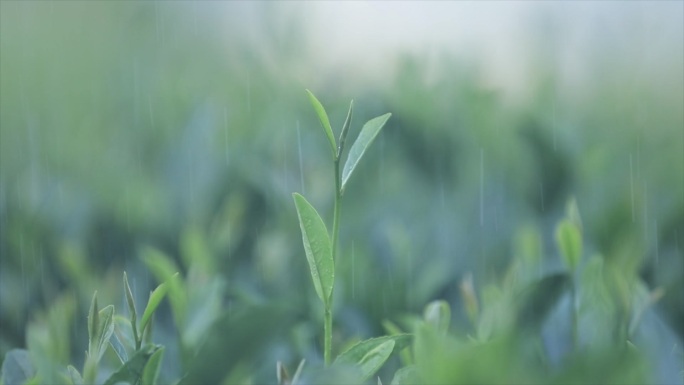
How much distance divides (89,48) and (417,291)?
1866 millimetres

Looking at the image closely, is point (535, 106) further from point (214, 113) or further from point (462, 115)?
point (214, 113)

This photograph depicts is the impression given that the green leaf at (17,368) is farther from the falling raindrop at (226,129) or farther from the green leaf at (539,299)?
the falling raindrop at (226,129)

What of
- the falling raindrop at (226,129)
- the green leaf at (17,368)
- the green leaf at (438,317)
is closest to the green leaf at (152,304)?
the green leaf at (17,368)

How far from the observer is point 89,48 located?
8.37 feet

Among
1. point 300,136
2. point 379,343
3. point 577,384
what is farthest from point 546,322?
point 300,136

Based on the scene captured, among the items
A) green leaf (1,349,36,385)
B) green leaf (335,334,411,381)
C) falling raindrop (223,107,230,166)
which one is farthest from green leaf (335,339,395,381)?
falling raindrop (223,107,230,166)

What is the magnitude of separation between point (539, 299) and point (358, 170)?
2.05 feet

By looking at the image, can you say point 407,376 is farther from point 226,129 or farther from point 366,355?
point 226,129

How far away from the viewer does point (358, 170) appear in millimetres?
1314

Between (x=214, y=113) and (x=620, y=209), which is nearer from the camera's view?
(x=620, y=209)

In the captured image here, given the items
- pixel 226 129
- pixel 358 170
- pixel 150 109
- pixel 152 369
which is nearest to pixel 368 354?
pixel 152 369

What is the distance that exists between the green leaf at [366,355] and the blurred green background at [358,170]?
110 mm

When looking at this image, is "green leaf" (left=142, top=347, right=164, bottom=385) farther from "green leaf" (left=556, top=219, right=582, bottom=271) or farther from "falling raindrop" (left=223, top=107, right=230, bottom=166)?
"falling raindrop" (left=223, top=107, right=230, bottom=166)

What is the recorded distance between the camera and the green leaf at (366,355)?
22.5 inches
